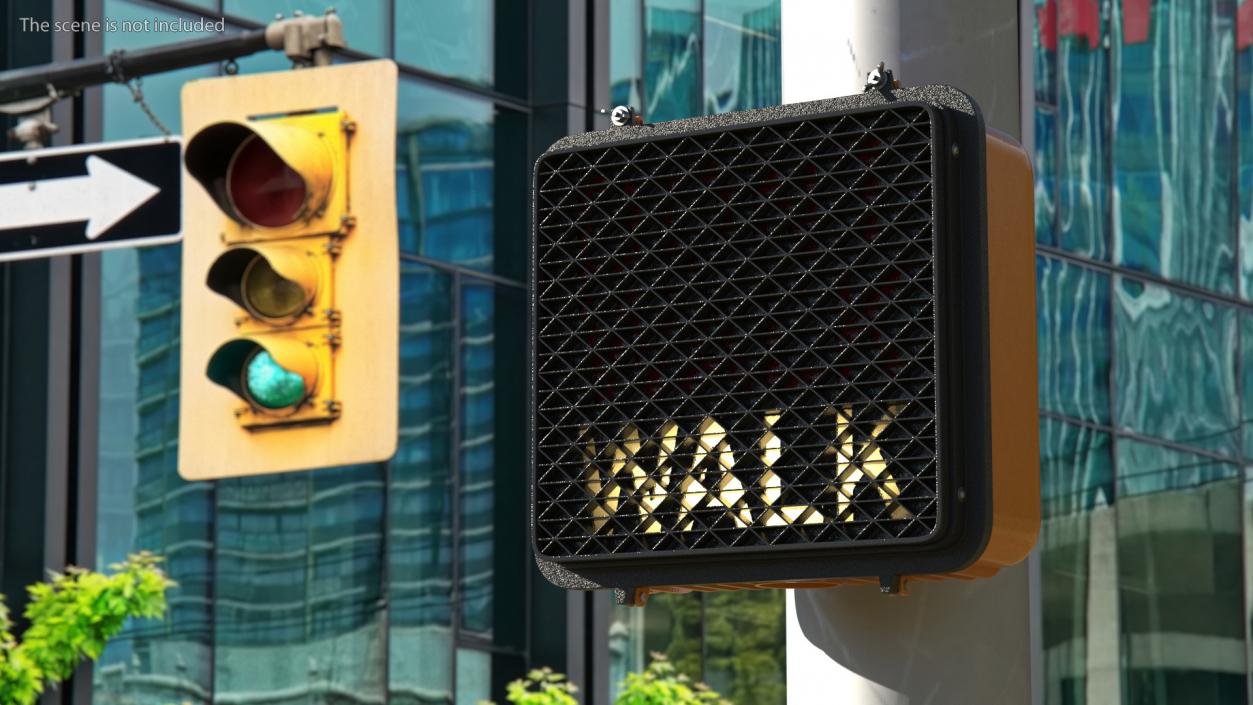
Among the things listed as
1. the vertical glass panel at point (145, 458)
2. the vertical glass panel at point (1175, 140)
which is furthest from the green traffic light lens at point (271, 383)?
the vertical glass panel at point (1175, 140)

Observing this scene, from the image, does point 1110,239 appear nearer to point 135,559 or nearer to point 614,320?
point 135,559

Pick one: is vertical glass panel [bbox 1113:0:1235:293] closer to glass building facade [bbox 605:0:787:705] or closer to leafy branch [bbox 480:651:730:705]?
glass building facade [bbox 605:0:787:705]

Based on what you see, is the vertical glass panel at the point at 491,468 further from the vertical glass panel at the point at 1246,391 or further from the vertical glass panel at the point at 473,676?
the vertical glass panel at the point at 1246,391

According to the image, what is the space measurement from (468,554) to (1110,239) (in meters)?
8.60

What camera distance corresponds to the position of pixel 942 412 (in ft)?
6.36

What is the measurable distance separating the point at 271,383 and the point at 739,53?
18.6 metres

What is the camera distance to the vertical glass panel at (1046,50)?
82.5ft

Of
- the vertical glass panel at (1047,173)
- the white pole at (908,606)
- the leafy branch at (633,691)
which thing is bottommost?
the white pole at (908,606)

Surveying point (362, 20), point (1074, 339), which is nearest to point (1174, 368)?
point (1074, 339)

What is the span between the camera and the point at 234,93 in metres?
5.91

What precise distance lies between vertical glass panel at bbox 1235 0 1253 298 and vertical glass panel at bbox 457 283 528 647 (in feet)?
30.9

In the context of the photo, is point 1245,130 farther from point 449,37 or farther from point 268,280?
point 268,280

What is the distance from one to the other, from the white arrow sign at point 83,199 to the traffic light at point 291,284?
3.15ft

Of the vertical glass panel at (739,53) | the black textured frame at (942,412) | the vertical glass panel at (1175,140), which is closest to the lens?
the black textured frame at (942,412)
